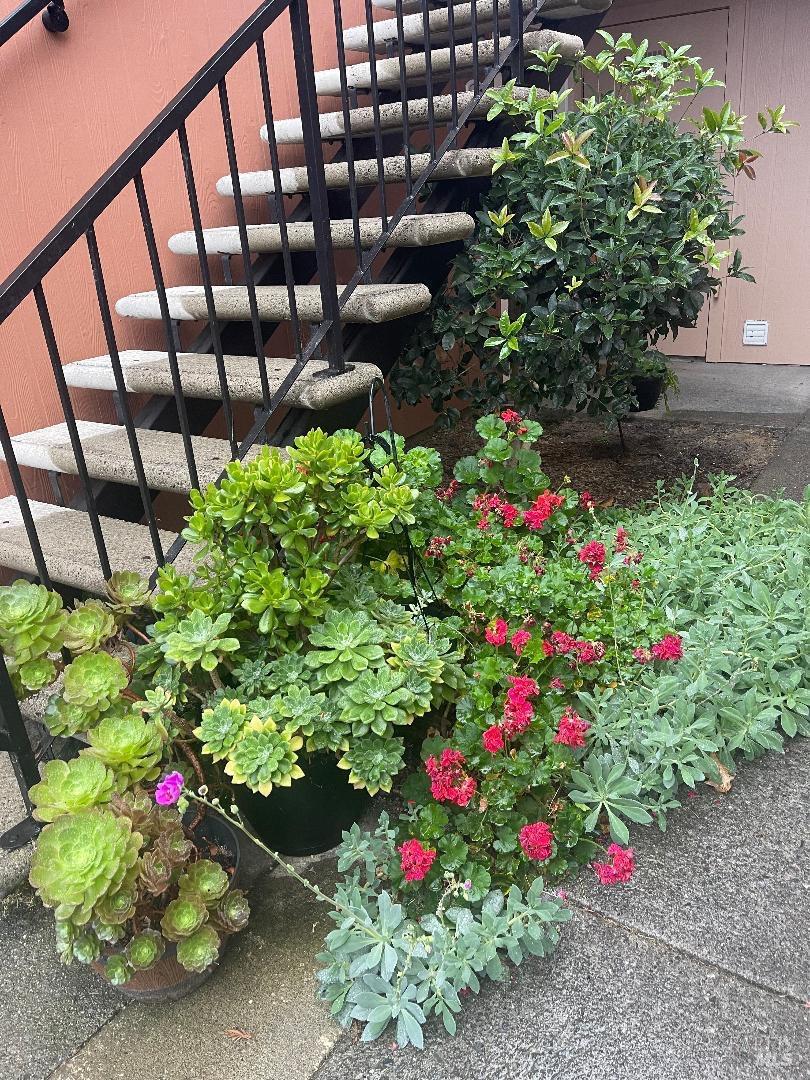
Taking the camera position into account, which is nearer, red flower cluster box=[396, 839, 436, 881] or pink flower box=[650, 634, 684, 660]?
red flower cluster box=[396, 839, 436, 881]

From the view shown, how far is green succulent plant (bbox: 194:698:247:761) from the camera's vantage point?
5.33 ft

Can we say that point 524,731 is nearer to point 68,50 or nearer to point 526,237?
point 526,237

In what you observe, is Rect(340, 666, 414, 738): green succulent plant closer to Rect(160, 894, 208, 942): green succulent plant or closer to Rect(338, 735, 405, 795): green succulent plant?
Rect(338, 735, 405, 795): green succulent plant

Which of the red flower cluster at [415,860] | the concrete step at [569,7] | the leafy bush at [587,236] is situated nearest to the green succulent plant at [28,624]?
the red flower cluster at [415,860]

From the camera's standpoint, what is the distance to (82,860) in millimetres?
1353

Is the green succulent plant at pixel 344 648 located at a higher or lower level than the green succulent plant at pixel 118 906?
higher

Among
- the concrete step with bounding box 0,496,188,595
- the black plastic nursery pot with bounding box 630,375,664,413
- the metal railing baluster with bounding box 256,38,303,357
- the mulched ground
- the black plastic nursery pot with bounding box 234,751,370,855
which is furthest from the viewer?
the black plastic nursery pot with bounding box 630,375,664,413

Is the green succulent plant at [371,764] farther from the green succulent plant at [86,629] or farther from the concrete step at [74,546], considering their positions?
the concrete step at [74,546]

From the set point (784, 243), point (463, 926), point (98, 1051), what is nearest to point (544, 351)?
Result: point (463, 926)

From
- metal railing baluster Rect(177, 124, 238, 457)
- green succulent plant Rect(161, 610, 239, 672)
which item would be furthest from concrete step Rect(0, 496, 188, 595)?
green succulent plant Rect(161, 610, 239, 672)

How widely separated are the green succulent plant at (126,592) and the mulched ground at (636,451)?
7.04ft

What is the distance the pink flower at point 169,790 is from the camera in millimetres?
1474

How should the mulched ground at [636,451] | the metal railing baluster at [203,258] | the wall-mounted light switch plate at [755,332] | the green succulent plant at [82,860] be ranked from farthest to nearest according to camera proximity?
the wall-mounted light switch plate at [755,332] → the mulched ground at [636,451] → the metal railing baluster at [203,258] → the green succulent plant at [82,860]

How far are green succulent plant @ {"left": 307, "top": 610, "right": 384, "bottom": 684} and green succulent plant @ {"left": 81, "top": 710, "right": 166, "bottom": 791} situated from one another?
357 mm
